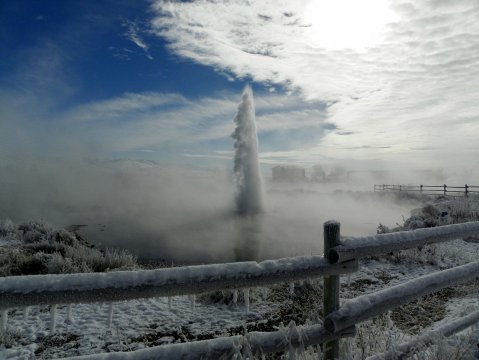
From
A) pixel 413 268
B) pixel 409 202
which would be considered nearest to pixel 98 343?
pixel 413 268

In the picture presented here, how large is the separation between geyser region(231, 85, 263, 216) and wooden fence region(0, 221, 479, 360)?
3674 centimetres

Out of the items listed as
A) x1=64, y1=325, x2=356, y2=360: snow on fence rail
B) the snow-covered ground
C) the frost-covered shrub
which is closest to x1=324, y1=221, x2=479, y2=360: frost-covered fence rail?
x1=64, y1=325, x2=356, y2=360: snow on fence rail

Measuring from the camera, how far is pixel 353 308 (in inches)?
113

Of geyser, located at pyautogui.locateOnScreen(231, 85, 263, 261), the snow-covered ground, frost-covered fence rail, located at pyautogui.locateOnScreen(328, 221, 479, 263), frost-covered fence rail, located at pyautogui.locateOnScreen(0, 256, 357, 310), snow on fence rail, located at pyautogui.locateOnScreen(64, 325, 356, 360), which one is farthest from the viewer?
geyser, located at pyautogui.locateOnScreen(231, 85, 263, 261)

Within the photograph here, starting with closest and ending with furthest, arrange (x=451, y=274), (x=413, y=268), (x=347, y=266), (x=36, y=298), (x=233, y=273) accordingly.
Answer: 1. (x=36, y=298)
2. (x=233, y=273)
3. (x=347, y=266)
4. (x=451, y=274)
5. (x=413, y=268)

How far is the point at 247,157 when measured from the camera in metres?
41.8

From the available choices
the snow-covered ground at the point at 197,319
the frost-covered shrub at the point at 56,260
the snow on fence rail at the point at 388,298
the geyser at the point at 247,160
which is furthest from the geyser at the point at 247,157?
the snow on fence rail at the point at 388,298

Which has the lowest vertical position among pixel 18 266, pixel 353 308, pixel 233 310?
pixel 233 310

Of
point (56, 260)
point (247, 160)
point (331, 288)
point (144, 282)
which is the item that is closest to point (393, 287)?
point (331, 288)

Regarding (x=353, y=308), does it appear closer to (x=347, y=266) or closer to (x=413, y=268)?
(x=347, y=266)

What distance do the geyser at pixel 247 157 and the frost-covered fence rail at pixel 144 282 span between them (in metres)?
37.3

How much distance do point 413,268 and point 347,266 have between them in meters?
9.15

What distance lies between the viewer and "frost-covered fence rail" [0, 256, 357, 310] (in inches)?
77.4

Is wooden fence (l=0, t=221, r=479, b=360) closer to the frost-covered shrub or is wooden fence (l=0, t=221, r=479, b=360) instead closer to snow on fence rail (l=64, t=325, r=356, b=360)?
snow on fence rail (l=64, t=325, r=356, b=360)
